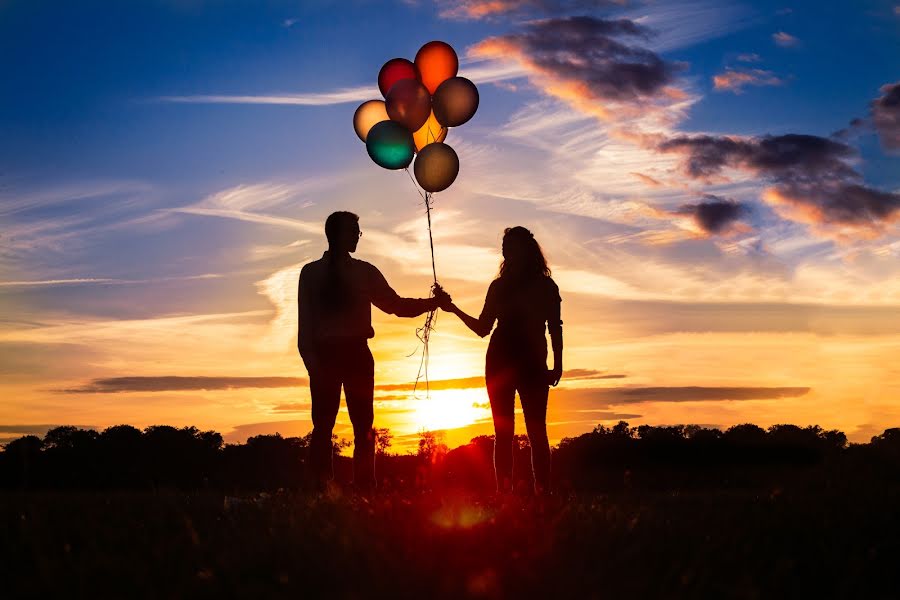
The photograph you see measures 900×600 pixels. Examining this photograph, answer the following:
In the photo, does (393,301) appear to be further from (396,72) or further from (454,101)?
(396,72)

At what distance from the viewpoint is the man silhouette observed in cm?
815

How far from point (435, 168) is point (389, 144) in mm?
589

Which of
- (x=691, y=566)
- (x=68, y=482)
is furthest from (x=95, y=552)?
(x=68, y=482)

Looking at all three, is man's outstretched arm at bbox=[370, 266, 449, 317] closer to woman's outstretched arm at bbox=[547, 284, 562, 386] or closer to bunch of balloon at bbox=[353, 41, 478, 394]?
bunch of balloon at bbox=[353, 41, 478, 394]

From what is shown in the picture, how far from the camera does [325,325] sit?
820 cm

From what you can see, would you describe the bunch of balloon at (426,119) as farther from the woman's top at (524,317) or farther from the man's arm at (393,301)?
the woman's top at (524,317)

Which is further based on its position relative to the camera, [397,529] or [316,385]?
[316,385]

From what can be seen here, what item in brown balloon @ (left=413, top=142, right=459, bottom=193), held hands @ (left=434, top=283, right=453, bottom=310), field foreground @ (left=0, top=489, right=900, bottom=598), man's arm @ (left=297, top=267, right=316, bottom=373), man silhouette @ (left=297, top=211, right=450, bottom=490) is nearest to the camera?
field foreground @ (left=0, top=489, right=900, bottom=598)

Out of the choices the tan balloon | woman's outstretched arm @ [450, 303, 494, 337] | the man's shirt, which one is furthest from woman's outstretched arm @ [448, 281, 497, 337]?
the tan balloon

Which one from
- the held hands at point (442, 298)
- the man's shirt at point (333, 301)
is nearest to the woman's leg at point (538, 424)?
the held hands at point (442, 298)

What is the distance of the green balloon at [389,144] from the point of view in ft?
31.0

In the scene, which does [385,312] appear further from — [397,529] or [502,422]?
[397,529]

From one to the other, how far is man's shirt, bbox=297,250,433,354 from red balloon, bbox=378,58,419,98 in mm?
2743

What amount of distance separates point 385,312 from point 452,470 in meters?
2.23
